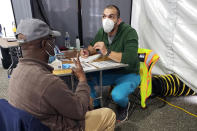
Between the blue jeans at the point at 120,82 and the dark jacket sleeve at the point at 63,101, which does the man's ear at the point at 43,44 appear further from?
the blue jeans at the point at 120,82

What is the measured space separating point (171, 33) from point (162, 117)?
1.37 m

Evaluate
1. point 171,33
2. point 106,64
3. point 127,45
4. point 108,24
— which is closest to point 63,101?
point 106,64

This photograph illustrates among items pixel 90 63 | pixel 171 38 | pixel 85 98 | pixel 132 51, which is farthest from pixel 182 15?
pixel 85 98

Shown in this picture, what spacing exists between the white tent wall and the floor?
1.01 feet

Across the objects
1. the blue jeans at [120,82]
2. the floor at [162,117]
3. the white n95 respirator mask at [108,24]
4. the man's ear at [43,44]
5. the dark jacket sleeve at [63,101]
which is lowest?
the floor at [162,117]

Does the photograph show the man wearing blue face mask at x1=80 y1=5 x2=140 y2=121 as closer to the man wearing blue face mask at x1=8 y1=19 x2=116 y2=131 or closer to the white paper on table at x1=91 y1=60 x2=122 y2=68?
the white paper on table at x1=91 y1=60 x2=122 y2=68

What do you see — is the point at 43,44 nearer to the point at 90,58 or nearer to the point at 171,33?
the point at 90,58

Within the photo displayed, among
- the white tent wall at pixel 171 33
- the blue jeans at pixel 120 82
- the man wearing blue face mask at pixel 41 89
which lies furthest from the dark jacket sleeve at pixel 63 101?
the white tent wall at pixel 171 33

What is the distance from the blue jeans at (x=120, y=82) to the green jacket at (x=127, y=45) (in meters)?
0.09

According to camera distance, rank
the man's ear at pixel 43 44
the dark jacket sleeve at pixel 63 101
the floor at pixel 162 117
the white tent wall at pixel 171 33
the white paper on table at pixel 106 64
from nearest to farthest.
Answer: the dark jacket sleeve at pixel 63 101, the man's ear at pixel 43 44, the white paper on table at pixel 106 64, the floor at pixel 162 117, the white tent wall at pixel 171 33

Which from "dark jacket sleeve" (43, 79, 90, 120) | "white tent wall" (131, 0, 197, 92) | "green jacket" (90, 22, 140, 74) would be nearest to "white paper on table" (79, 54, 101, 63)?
"green jacket" (90, 22, 140, 74)

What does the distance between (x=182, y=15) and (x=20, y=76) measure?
2.33 metres

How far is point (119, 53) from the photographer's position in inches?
64.8

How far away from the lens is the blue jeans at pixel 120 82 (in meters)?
1.63
